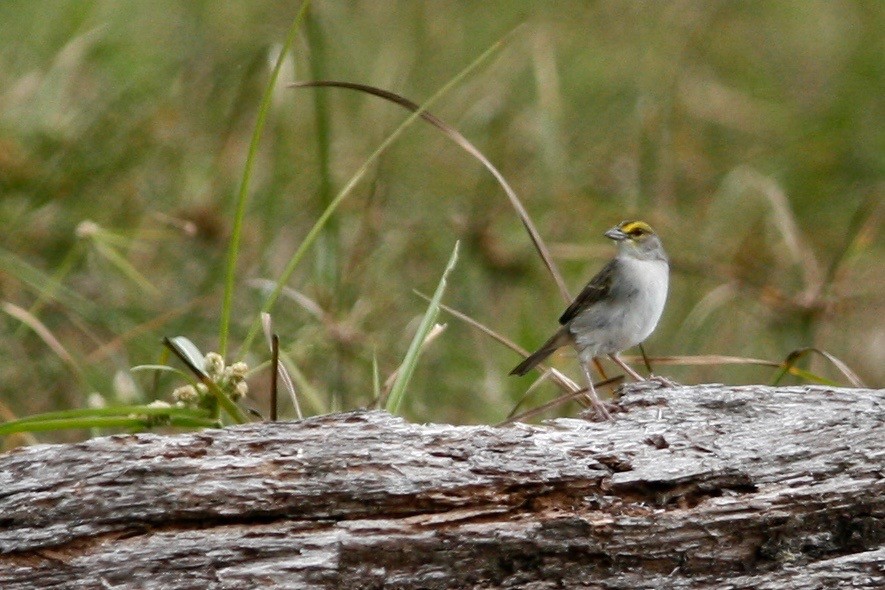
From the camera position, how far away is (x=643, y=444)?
2.97 metres

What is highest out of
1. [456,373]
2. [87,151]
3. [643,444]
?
[87,151]

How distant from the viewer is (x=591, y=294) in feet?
13.5

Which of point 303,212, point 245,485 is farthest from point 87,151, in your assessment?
point 245,485

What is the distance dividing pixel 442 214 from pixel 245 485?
5.17 meters

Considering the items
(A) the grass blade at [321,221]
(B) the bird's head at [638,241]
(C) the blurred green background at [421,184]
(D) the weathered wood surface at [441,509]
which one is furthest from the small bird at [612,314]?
(C) the blurred green background at [421,184]

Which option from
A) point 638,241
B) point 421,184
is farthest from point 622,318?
point 421,184

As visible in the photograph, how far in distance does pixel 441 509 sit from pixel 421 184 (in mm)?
5440

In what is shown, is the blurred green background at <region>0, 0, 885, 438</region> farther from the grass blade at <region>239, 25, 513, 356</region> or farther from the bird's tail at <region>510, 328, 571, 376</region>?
the bird's tail at <region>510, 328, 571, 376</region>

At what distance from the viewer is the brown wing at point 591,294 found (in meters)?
4.10

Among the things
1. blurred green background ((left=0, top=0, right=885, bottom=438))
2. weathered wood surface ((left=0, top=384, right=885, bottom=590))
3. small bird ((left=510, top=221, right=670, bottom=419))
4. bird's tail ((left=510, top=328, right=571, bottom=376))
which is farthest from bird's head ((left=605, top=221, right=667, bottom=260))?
weathered wood surface ((left=0, top=384, right=885, bottom=590))

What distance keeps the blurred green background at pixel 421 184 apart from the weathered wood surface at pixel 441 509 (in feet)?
5.88

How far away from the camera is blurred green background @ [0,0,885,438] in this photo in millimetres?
6195

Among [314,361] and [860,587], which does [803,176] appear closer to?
[314,361]

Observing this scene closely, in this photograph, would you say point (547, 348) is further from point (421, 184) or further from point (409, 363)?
point (421, 184)
